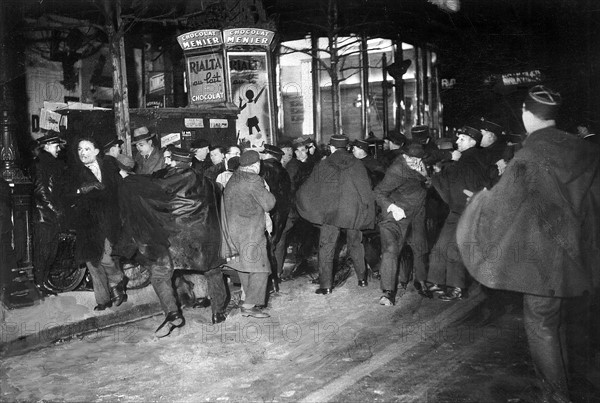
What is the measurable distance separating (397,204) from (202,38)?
929 cm

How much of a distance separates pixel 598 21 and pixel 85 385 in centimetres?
1185

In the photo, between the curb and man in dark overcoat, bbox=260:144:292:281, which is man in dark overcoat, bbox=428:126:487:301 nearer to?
man in dark overcoat, bbox=260:144:292:281

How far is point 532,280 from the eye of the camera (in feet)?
12.5

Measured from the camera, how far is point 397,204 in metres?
6.89

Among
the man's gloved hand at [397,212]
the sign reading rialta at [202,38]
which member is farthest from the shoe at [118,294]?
the sign reading rialta at [202,38]

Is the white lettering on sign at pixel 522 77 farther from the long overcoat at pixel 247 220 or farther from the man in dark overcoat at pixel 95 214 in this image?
the man in dark overcoat at pixel 95 214

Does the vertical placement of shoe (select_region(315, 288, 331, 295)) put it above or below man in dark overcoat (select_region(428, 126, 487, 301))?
below

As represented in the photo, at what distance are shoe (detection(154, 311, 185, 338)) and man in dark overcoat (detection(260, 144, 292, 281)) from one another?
6.59 feet

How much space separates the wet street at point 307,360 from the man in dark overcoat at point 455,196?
1.16ft

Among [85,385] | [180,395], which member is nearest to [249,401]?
[180,395]

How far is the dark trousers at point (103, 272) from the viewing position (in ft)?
21.3

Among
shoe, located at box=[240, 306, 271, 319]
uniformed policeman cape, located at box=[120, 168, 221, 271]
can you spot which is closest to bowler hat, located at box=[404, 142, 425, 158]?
uniformed policeman cape, located at box=[120, 168, 221, 271]

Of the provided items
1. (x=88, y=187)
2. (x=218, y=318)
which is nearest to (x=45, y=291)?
(x=88, y=187)

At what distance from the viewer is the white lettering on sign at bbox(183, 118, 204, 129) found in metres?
13.2
